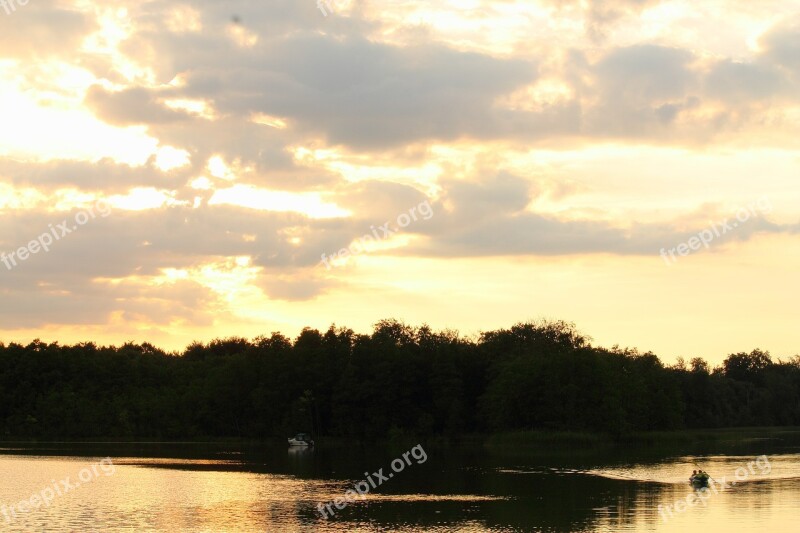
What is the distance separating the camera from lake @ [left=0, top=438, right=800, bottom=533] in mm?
42781

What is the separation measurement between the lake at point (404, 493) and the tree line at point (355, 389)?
25462 mm

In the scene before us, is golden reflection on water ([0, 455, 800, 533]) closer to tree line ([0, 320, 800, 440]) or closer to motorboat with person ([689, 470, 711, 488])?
motorboat with person ([689, 470, 711, 488])

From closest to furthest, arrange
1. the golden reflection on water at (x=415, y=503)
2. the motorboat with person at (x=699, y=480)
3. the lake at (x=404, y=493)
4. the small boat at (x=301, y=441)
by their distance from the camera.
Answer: the golden reflection on water at (x=415, y=503), the lake at (x=404, y=493), the motorboat with person at (x=699, y=480), the small boat at (x=301, y=441)

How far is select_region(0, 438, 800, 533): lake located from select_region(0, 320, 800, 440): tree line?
2546cm

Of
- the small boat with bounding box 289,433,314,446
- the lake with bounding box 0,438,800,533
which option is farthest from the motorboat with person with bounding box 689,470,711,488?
the small boat with bounding box 289,433,314,446

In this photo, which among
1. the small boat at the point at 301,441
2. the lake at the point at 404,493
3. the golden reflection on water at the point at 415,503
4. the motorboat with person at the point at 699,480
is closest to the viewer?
the golden reflection on water at the point at 415,503

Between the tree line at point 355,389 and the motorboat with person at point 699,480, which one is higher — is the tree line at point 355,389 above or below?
above

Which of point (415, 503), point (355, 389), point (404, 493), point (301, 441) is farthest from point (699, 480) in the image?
point (355, 389)

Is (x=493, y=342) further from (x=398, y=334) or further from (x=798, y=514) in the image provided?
(x=798, y=514)

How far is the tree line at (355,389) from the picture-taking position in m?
115

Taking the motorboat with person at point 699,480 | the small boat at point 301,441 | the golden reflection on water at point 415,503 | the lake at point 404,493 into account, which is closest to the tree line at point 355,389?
the small boat at point 301,441

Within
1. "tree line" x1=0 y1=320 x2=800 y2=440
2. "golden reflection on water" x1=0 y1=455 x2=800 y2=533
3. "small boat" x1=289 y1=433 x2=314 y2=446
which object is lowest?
"golden reflection on water" x1=0 y1=455 x2=800 y2=533

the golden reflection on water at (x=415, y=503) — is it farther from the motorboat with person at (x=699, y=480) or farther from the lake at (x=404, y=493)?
the motorboat with person at (x=699, y=480)

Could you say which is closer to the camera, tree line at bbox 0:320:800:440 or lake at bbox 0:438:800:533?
lake at bbox 0:438:800:533
